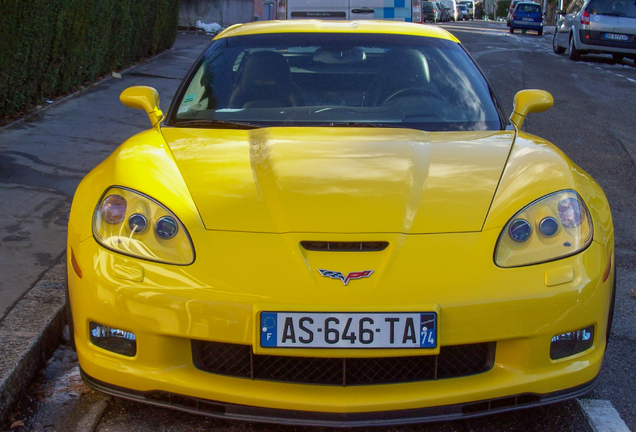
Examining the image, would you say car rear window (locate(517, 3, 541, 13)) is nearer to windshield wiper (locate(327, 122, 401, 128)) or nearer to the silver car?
the silver car

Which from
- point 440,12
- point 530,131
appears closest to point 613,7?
point 530,131

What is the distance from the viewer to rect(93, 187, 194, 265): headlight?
7.88ft

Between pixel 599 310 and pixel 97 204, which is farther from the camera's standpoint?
pixel 97 204

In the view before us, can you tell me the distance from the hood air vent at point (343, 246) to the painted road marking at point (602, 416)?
0.99 meters

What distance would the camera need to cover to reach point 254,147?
118 inches

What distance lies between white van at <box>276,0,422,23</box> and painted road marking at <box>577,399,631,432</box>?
30.2 feet

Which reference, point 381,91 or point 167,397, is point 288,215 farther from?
point 381,91

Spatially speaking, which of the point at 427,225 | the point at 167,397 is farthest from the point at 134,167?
the point at 427,225

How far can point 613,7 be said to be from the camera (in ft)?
57.0

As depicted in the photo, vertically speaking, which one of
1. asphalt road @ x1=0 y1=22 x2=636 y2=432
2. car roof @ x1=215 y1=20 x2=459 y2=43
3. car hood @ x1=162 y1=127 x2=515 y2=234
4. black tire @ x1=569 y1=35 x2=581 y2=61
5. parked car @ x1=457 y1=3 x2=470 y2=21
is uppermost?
car roof @ x1=215 y1=20 x2=459 y2=43

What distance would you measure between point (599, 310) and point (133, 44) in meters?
11.9

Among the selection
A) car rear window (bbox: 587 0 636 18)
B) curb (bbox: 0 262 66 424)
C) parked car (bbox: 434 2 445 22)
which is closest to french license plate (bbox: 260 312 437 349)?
curb (bbox: 0 262 66 424)

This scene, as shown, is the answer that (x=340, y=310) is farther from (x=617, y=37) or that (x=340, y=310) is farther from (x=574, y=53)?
(x=574, y=53)

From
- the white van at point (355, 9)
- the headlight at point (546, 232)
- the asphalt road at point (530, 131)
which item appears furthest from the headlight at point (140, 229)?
the white van at point (355, 9)
